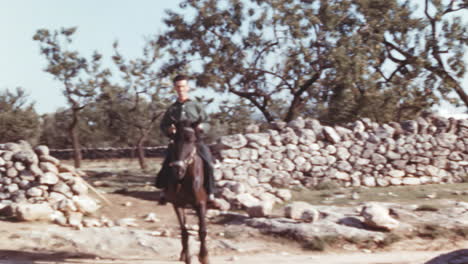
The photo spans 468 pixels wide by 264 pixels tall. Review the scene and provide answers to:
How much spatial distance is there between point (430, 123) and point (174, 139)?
11.9 metres

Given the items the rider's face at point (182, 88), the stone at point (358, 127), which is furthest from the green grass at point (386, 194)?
the rider's face at point (182, 88)

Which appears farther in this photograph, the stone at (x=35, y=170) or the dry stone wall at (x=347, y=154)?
the dry stone wall at (x=347, y=154)

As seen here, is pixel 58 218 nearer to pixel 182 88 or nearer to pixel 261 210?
pixel 261 210

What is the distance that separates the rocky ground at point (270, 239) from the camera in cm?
795

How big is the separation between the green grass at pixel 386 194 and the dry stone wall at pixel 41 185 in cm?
524

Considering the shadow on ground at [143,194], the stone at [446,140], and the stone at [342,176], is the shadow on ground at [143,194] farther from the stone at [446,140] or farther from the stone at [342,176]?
the stone at [446,140]

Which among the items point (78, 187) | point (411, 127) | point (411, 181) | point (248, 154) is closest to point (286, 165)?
point (248, 154)

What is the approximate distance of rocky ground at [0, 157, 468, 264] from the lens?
313 inches

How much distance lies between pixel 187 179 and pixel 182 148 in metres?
0.66

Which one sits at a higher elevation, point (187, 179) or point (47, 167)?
point (47, 167)

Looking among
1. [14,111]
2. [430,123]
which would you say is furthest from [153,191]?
[14,111]

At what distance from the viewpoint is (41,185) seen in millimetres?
11375

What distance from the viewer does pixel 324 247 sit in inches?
333

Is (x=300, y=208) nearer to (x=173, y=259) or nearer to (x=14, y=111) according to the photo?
(x=173, y=259)
